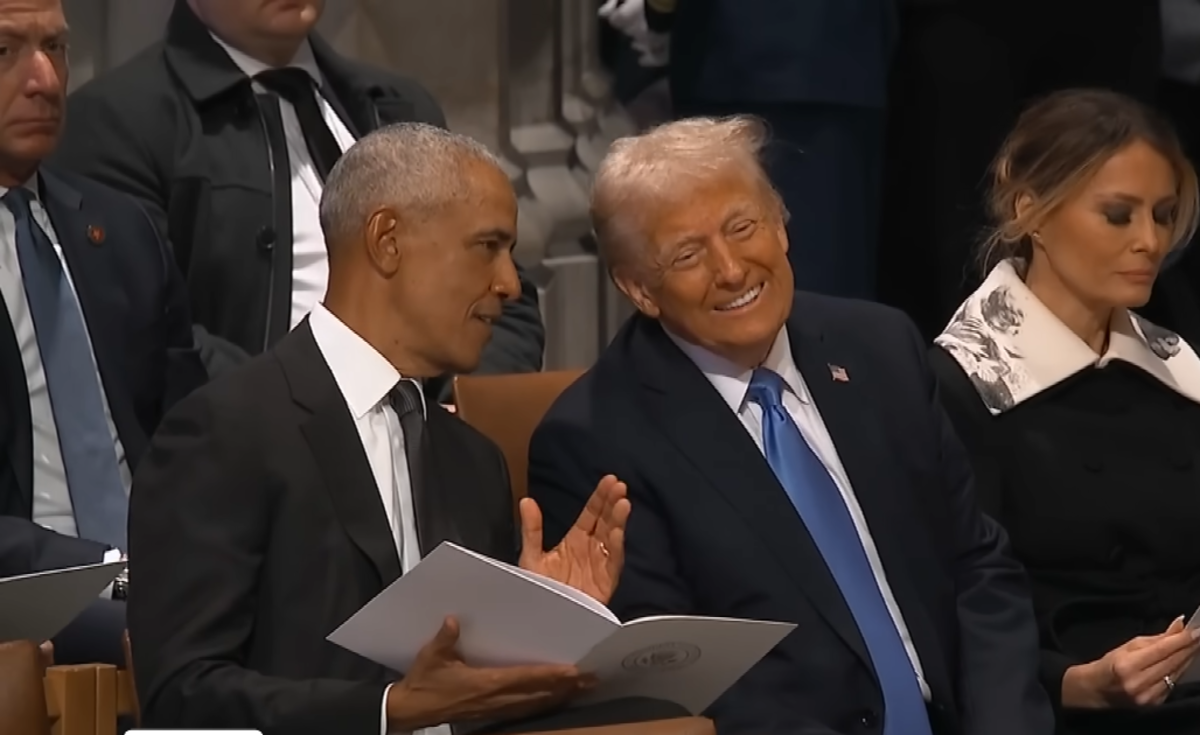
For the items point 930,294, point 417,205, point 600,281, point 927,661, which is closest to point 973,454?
point 927,661

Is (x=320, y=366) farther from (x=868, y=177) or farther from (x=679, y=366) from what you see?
(x=868, y=177)

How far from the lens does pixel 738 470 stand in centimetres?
328

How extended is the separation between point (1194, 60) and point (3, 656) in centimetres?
336

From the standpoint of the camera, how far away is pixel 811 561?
3244mm

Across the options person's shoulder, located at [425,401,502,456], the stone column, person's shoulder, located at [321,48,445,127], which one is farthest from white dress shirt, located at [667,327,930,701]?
the stone column

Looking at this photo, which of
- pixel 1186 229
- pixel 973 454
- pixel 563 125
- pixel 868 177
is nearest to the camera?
pixel 973 454

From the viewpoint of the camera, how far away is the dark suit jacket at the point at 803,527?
127 inches

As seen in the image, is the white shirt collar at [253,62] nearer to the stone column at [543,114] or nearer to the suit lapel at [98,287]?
the suit lapel at [98,287]

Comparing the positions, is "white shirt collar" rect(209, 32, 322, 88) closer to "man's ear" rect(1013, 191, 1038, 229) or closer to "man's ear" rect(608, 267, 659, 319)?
"man's ear" rect(608, 267, 659, 319)

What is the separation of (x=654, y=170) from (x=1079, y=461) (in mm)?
912

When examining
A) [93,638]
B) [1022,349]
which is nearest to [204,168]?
[93,638]

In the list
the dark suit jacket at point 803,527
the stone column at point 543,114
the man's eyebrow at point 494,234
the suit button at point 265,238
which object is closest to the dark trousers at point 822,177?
the stone column at point 543,114

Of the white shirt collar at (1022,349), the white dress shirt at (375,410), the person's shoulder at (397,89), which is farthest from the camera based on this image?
the person's shoulder at (397,89)

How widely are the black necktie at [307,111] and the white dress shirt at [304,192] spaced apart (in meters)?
0.01
